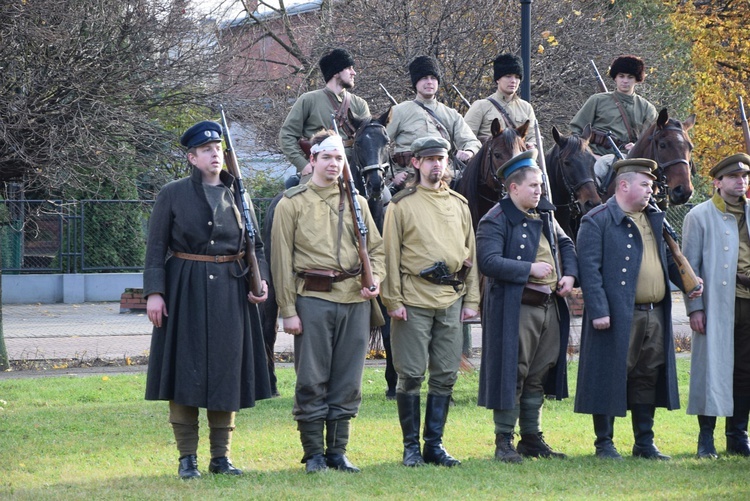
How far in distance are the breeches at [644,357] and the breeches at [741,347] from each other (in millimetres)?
700

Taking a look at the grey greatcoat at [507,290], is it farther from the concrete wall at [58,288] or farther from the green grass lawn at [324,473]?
the concrete wall at [58,288]

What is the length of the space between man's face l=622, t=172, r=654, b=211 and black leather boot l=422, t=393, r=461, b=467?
5.99ft

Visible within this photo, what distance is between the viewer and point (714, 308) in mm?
7930

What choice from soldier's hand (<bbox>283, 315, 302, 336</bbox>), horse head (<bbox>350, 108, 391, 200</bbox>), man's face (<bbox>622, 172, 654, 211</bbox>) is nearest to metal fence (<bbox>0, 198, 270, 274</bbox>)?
horse head (<bbox>350, 108, 391, 200</bbox>)

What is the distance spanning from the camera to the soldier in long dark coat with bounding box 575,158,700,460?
24.8ft

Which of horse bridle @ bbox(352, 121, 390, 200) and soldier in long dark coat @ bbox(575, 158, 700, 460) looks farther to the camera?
horse bridle @ bbox(352, 121, 390, 200)

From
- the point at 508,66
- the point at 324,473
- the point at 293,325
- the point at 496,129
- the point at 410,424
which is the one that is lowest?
the point at 324,473

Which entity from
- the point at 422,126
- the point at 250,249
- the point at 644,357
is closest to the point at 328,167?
the point at 250,249

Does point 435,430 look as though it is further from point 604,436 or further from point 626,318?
point 626,318

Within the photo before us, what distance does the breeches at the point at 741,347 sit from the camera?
8.01m

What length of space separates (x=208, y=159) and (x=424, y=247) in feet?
4.94

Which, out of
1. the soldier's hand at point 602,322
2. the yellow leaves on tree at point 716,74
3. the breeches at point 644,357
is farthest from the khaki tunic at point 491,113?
the yellow leaves on tree at point 716,74

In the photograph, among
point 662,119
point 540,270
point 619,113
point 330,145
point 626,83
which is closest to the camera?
point 330,145

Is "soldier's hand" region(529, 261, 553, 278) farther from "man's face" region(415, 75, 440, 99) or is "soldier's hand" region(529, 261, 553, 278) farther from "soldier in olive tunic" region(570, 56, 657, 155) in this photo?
"soldier in olive tunic" region(570, 56, 657, 155)
